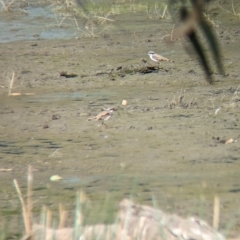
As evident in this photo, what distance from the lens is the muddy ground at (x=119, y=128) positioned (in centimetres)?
538

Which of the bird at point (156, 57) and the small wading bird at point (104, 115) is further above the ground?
the bird at point (156, 57)

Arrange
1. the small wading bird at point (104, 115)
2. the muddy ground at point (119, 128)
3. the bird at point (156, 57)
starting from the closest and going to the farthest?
the muddy ground at point (119, 128) → the small wading bird at point (104, 115) → the bird at point (156, 57)

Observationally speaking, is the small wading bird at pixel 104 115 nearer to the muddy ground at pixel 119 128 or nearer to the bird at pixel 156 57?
the muddy ground at pixel 119 128

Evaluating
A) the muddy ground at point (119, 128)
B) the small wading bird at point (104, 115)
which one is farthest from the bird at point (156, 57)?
the small wading bird at point (104, 115)

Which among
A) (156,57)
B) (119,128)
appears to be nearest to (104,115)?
(119,128)

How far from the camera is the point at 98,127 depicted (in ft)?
23.8

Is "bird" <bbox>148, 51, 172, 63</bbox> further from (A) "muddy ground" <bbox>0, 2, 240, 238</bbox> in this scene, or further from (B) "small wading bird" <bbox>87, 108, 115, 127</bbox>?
(B) "small wading bird" <bbox>87, 108, 115, 127</bbox>

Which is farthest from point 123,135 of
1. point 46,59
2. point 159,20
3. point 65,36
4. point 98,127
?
point 159,20

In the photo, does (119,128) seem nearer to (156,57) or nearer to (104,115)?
(104,115)

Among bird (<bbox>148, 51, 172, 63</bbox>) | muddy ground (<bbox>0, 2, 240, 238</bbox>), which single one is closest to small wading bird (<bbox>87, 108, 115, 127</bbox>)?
muddy ground (<bbox>0, 2, 240, 238</bbox>)

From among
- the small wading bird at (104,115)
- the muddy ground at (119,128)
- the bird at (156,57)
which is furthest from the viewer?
the bird at (156,57)

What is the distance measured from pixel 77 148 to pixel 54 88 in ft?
7.49

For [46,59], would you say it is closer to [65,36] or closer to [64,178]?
[65,36]

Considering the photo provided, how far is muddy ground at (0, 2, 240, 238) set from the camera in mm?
5379
